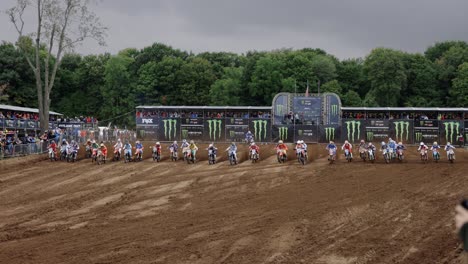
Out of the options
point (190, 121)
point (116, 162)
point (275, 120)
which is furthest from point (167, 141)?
point (116, 162)

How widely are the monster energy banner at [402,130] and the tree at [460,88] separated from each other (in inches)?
1380

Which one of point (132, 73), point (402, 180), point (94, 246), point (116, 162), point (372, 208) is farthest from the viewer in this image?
point (132, 73)

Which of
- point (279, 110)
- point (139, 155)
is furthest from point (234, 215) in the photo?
point (279, 110)

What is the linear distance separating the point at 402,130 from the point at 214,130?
13.3 metres

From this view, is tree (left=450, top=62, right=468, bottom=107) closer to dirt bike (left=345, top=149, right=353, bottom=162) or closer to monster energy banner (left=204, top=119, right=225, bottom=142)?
monster energy banner (left=204, top=119, right=225, bottom=142)

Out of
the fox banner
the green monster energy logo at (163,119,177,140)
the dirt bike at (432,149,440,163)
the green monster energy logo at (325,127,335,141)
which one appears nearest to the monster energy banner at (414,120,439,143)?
the green monster energy logo at (325,127,335,141)

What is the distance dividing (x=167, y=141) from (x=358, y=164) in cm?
1732

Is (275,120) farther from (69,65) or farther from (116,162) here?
(69,65)

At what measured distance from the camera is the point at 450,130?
1537 inches

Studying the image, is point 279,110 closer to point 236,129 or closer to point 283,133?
point 283,133

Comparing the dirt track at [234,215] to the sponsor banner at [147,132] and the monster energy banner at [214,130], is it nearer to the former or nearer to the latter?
the monster energy banner at [214,130]

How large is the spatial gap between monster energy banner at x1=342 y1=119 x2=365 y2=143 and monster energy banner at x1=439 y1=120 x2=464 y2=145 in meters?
5.36

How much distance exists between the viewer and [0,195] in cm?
1986

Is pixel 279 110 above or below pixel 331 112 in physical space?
above
